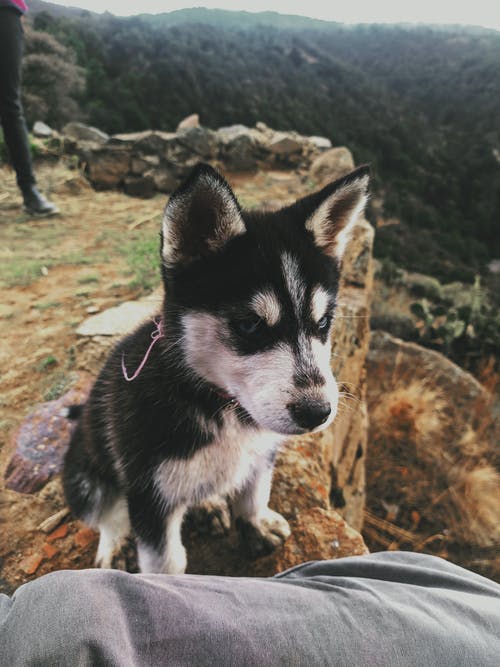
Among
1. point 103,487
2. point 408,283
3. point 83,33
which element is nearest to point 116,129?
point 83,33

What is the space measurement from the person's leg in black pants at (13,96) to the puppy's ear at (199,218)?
5.04m

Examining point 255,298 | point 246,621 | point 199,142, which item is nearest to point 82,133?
point 199,142

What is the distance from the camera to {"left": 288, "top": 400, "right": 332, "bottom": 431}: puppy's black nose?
1427 millimetres

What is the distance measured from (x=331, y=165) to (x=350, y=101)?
123 ft

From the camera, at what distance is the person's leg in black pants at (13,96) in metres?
4.81

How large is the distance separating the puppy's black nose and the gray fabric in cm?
56

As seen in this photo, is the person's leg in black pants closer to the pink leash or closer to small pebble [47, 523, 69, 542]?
the pink leash

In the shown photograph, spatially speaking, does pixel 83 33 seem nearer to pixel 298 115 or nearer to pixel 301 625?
pixel 298 115

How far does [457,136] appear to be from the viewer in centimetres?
4025

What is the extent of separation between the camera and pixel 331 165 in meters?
9.77

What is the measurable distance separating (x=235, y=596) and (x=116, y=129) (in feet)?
79.7

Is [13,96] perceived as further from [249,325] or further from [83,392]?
[249,325]

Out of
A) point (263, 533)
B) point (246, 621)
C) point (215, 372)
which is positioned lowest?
point (263, 533)

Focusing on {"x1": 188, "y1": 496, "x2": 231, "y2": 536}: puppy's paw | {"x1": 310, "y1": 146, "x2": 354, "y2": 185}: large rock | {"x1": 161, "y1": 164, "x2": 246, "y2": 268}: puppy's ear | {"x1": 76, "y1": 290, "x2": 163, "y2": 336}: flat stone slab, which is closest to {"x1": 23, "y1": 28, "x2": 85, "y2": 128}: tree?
{"x1": 310, "y1": 146, "x2": 354, "y2": 185}: large rock
